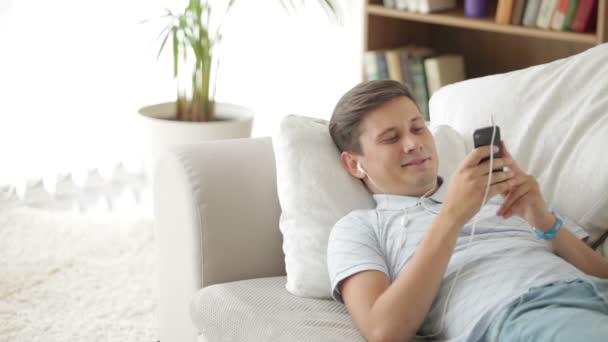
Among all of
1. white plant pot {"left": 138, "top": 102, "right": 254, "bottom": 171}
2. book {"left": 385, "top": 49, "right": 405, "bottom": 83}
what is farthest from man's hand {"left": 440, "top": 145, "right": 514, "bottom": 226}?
book {"left": 385, "top": 49, "right": 405, "bottom": 83}

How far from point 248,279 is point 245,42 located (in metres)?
2.18

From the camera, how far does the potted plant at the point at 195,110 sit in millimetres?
3064

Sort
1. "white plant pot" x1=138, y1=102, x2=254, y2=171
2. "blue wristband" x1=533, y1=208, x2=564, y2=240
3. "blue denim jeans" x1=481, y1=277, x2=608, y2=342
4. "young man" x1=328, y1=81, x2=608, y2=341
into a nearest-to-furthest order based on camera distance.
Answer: "blue denim jeans" x1=481, y1=277, x2=608, y2=342, "young man" x1=328, y1=81, x2=608, y2=341, "blue wristband" x1=533, y1=208, x2=564, y2=240, "white plant pot" x1=138, y1=102, x2=254, y2=171

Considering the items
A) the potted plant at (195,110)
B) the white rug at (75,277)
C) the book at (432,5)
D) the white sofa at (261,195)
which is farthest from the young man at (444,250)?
the book at (432,5)

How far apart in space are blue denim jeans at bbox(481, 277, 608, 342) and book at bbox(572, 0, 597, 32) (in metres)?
1.45

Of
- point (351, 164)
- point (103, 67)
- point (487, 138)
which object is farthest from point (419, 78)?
point (487, 138)

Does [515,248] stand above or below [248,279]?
above

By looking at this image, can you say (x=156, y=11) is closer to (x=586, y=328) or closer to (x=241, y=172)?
(x=241, y=172)

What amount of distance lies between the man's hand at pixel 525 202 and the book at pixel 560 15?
1.35 metres

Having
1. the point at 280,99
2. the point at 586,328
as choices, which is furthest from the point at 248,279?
the point at 280,99

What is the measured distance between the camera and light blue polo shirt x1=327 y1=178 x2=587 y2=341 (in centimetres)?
155

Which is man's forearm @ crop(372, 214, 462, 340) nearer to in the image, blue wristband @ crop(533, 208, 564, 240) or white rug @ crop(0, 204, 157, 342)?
blue wristband @ crop(533, 208, 564, 240)

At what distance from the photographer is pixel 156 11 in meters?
3.50

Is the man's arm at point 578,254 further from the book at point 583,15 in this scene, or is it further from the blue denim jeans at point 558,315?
the book at point 583,15
